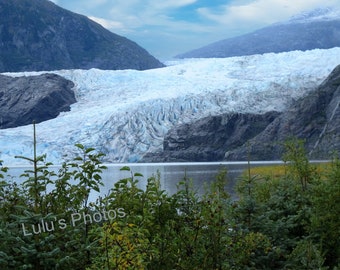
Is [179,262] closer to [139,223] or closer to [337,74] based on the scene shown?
[139,223]

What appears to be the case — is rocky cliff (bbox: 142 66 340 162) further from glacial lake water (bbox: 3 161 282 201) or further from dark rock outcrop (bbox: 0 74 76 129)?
dark rock outcrop (bbox: 0 74 76 129)

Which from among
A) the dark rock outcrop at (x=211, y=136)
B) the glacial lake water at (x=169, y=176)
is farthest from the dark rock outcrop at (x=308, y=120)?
the glacial lake water at (x=169, y=176)

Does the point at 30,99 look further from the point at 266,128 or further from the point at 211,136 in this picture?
the point at 266,128

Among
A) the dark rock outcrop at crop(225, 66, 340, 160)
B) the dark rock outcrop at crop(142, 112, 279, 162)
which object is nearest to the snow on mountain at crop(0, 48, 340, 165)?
the dark rock outcrop at crop(225, 66, 340, 160)

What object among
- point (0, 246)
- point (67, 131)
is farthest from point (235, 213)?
point (67, 131)

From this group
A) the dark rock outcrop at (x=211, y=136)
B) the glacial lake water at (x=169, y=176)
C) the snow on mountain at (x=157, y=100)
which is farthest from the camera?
the dark rock outcrop at (x=211, y=136)

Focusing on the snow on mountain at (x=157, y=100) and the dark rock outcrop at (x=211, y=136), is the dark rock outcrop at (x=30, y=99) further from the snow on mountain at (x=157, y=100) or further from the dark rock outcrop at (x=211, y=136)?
the dark rock outcrop at (x=211, y=136)

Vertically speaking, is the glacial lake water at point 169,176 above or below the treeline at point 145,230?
below
